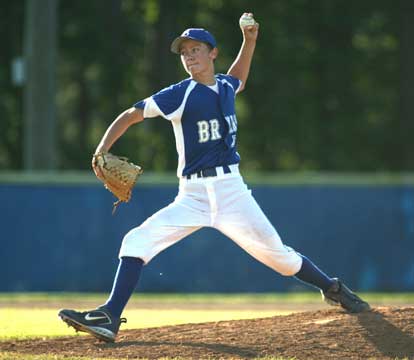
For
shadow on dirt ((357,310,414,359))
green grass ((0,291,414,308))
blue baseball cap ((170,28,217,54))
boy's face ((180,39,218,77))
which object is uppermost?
blue baseball cap ((170,28,217,54))

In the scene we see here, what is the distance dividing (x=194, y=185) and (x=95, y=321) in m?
1.02

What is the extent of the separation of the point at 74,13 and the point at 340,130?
774 cm

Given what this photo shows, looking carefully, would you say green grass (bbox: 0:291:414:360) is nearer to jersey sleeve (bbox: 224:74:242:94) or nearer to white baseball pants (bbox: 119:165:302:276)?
white baseball pants (bbox: 119:165:302:276)

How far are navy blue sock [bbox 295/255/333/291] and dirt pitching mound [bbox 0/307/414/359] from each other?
20 centimetres

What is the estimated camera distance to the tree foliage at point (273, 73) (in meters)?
22.4

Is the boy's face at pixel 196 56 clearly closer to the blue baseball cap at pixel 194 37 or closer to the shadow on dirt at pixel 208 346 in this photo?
the blue baseball cap at pixel 194 37

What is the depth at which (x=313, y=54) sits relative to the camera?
26.6 metres

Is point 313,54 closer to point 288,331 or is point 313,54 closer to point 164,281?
point 164,281

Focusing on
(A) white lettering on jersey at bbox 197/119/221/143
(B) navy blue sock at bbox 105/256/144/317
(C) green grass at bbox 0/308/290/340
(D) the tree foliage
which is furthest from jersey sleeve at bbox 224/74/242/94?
A: (D) the tree foliage

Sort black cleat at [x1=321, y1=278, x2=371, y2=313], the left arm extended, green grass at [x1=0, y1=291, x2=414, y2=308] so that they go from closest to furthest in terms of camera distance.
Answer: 1. black cleat at [x1=321, y1=278, x2=371, y2=313]
2. the left arm extended
3. green grass at [x1=0, y1=291, x2=414, y2=308]

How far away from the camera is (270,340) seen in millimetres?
6520

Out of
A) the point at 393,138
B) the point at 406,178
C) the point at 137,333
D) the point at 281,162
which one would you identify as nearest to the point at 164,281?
the point at 406,178

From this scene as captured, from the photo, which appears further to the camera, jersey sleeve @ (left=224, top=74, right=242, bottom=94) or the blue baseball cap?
jersey sleeve @ (left=224, top=74, right=242, bottom=94)

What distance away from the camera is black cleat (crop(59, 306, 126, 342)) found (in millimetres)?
6383
